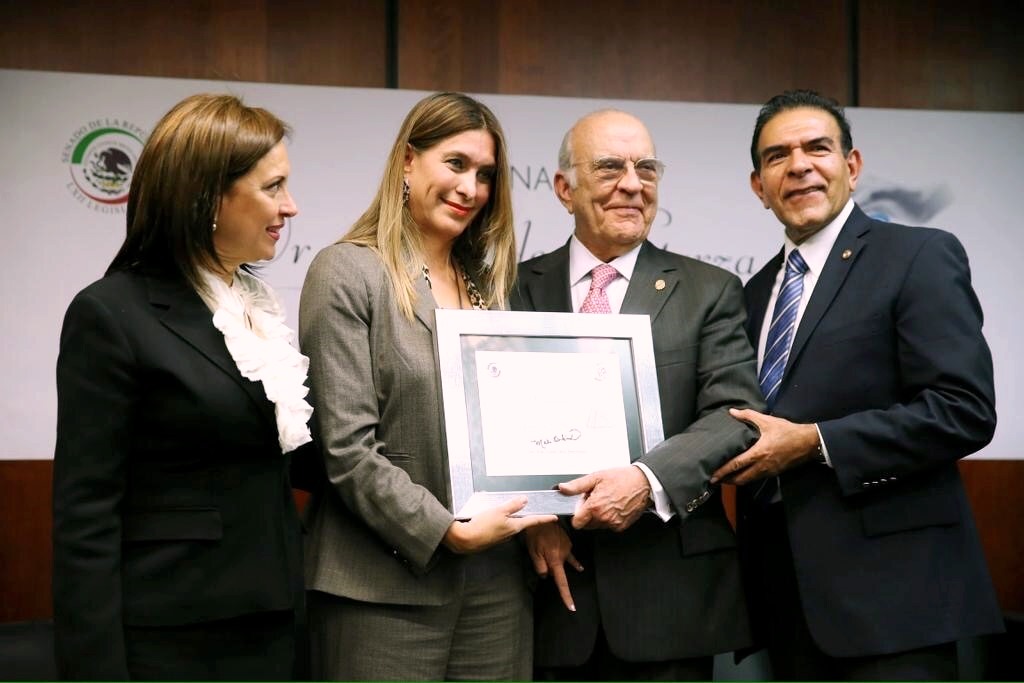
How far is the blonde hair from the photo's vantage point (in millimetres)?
2102

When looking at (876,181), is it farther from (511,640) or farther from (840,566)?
(511,640)

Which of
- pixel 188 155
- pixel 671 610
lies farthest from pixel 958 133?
pixel 188 155

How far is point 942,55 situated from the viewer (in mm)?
4340

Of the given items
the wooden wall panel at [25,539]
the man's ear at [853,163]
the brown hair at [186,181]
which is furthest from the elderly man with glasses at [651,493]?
the wooden wall panel at [25,539]

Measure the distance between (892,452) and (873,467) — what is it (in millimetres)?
50

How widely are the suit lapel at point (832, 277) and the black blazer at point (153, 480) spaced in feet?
3.84

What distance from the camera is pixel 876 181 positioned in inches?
163

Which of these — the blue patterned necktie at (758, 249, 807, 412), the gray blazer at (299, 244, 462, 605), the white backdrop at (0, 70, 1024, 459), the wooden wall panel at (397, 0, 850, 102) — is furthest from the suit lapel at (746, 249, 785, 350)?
the wooden wall panel at (397, 0, 850, 102)

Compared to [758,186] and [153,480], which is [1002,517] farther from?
[153,480]

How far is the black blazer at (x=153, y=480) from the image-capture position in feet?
5.24

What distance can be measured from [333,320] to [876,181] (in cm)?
289

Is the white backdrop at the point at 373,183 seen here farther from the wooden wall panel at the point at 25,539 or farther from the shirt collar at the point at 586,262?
the shirt collar at the point at 586,262

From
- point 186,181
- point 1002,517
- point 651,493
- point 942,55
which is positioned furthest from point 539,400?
point 942,55
